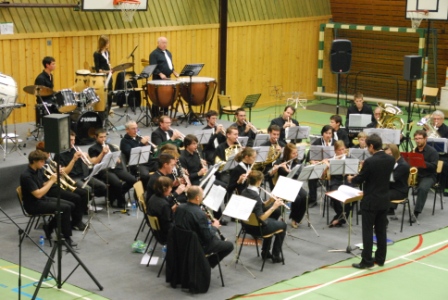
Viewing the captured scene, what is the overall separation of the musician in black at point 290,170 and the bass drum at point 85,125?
12.2 ft

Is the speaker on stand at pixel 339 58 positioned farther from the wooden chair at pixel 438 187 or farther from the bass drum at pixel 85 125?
the bass drum at pixel 85 125

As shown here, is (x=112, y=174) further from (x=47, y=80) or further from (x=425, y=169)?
(x=425, y=169)

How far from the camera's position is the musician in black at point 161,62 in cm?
1800

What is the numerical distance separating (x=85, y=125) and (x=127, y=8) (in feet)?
13.7

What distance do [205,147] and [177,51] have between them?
21.2 feet

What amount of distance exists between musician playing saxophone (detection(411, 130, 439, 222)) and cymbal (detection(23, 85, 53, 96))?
6800 millimetres

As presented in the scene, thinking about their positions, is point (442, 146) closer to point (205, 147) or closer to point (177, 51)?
point (205, 147)

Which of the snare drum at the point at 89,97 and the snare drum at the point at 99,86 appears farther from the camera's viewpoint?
the snare drum at the point at 99,86

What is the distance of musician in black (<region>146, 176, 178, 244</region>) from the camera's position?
420 inches

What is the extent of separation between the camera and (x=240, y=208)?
34.6 ft

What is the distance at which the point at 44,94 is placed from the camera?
15086 mm

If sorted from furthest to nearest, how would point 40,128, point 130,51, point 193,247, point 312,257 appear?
point 130,51 < point 40,128 < point 312,257 < point 193,247

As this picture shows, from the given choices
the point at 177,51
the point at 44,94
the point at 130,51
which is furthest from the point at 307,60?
the point at 44,94

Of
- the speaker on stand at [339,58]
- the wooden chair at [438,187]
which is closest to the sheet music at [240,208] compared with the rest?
the wooden chair at [438,187]
